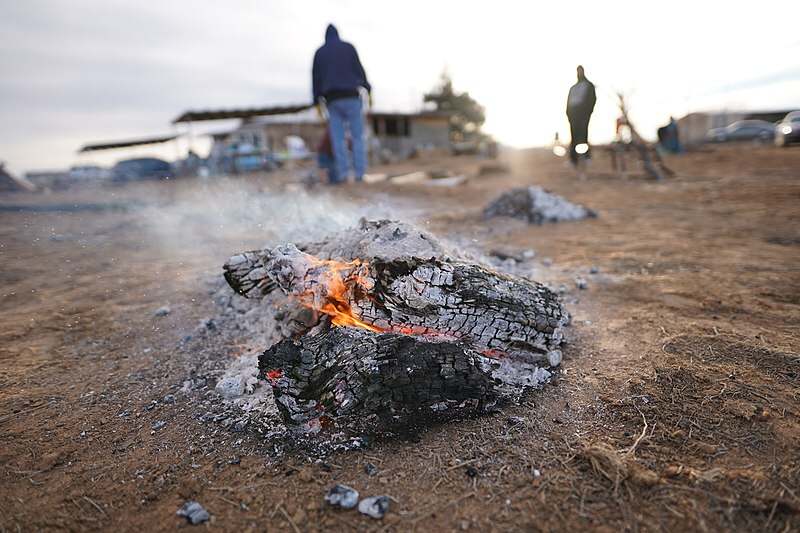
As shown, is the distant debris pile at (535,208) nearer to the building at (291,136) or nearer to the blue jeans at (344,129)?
the blue jeans at (344,129)

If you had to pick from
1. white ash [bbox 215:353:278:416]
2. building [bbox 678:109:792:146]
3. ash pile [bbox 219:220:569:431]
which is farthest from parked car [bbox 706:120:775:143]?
white ash [bbox 215:353:278:416]

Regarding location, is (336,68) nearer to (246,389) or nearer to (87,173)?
(246,389)

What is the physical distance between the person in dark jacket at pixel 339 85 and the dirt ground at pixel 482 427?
4498 mm

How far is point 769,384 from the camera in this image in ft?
6.89

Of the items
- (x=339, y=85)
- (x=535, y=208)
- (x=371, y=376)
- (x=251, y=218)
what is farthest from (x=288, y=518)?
(x=339, y=85)

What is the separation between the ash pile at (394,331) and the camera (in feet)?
6.60

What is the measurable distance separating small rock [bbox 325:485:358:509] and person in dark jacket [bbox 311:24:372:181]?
7256 millimetres

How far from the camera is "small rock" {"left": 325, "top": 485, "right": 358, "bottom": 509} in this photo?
61.9 inches

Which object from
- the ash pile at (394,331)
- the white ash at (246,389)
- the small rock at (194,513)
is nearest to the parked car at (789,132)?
the ash pile at (394,331)

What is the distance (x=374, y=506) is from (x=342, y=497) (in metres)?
0.14

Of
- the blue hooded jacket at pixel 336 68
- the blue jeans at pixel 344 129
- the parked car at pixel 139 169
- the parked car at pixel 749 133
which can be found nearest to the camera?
the blue hooded jacket at pixel 336 68

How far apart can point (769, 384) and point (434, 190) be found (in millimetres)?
8491

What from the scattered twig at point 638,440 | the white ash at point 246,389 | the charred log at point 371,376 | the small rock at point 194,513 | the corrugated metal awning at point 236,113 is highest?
the corrugated metal awning at point 236,113

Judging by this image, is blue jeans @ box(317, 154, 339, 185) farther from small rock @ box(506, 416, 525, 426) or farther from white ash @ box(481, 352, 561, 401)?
small rock @ box(506, 416, 525, 426)
